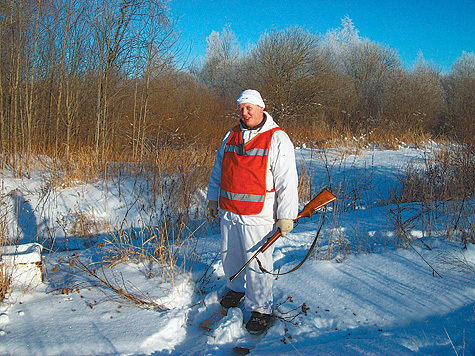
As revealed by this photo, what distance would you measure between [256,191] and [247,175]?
0.14 meters

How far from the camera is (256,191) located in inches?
96.7

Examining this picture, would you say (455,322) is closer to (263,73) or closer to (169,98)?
(169,98)

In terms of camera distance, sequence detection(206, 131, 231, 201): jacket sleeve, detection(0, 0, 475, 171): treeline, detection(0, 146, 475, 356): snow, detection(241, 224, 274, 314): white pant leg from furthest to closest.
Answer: detection(0, 0, 475, 171): treeline, detection(206, 131, 231, 201): jacket sleeve, detection(241, 224, 274, 314): white pant leg, detection(0, 146, 475, 356): snow

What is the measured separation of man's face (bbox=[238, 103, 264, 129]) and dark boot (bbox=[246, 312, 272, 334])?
1498mm

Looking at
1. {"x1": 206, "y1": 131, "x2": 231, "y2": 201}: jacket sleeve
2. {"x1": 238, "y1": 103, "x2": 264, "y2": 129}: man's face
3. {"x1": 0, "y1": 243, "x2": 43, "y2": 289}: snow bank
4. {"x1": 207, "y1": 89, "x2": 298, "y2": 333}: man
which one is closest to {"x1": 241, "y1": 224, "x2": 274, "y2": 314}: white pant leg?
{"x1": 207, "y1": 89, "x2": 298, "y2": 333}: man

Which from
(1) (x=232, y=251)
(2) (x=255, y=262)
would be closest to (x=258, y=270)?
(2) (x=255, y=262)

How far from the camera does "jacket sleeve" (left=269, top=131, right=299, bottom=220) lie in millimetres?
2443

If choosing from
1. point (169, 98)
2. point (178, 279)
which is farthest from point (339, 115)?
point (178, 279)

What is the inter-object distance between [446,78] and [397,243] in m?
32.6

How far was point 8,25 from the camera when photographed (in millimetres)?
6848

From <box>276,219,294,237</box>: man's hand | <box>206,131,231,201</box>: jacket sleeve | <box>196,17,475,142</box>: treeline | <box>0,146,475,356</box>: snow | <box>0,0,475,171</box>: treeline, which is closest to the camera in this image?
<box>0,146,475,356</box>: snow

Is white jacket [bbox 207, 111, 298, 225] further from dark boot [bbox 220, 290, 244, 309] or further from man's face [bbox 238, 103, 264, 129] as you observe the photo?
dark boot [bbox 220, 290, 244, 309]

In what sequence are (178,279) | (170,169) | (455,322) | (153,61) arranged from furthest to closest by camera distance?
(153,61)
(170,169)
(178,279)
(455,322)

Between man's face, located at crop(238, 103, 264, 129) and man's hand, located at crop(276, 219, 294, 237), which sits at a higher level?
man's face, located at crop(238, 103, 264, 129)
